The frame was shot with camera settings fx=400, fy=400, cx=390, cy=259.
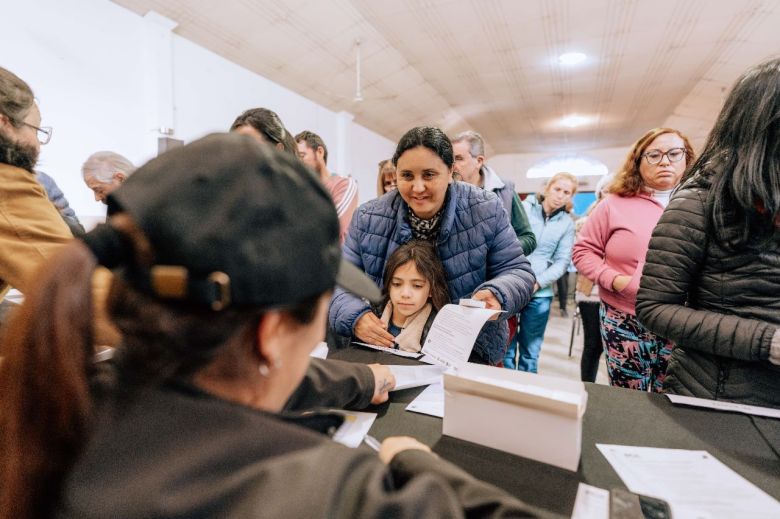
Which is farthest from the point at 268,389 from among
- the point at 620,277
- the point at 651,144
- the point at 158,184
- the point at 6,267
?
the point at 651,144

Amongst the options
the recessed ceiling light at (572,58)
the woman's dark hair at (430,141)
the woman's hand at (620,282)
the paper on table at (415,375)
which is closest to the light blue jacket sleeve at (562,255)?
the woman's hand at (620,282)

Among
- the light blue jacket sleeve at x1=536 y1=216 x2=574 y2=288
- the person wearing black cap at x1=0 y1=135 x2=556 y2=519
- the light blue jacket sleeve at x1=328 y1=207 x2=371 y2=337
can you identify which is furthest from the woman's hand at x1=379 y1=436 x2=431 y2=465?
the light blue jacket sleeve at x1=536 y1=216 x2=574 y2=288

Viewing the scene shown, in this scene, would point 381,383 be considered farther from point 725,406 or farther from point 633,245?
point 633,245

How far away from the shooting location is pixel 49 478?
0.44 m

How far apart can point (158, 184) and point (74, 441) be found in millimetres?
296

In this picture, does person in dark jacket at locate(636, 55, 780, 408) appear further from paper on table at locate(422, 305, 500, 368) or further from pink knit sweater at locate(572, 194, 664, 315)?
pink knit sweater at locate(572, 194, 664, 315)

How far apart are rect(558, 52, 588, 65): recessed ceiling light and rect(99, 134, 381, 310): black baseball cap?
20.7ft

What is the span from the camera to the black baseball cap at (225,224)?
435 millimetres

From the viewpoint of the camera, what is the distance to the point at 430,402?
1065 millimetres

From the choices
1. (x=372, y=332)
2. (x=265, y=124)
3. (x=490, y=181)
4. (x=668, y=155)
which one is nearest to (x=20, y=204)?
(x=265, y=124)

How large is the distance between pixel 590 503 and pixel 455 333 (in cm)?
63

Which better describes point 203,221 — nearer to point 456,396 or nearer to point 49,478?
point 49,478

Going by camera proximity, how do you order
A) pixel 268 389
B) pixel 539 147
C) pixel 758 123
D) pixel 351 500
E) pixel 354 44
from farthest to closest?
pixel 539 147
pixel 354 44
pixel 758 123
pixel 268 389
pixel 351 500

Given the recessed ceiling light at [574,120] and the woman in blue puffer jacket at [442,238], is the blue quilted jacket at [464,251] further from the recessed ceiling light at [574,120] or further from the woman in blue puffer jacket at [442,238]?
the recessed ceiling light at [574,120]
